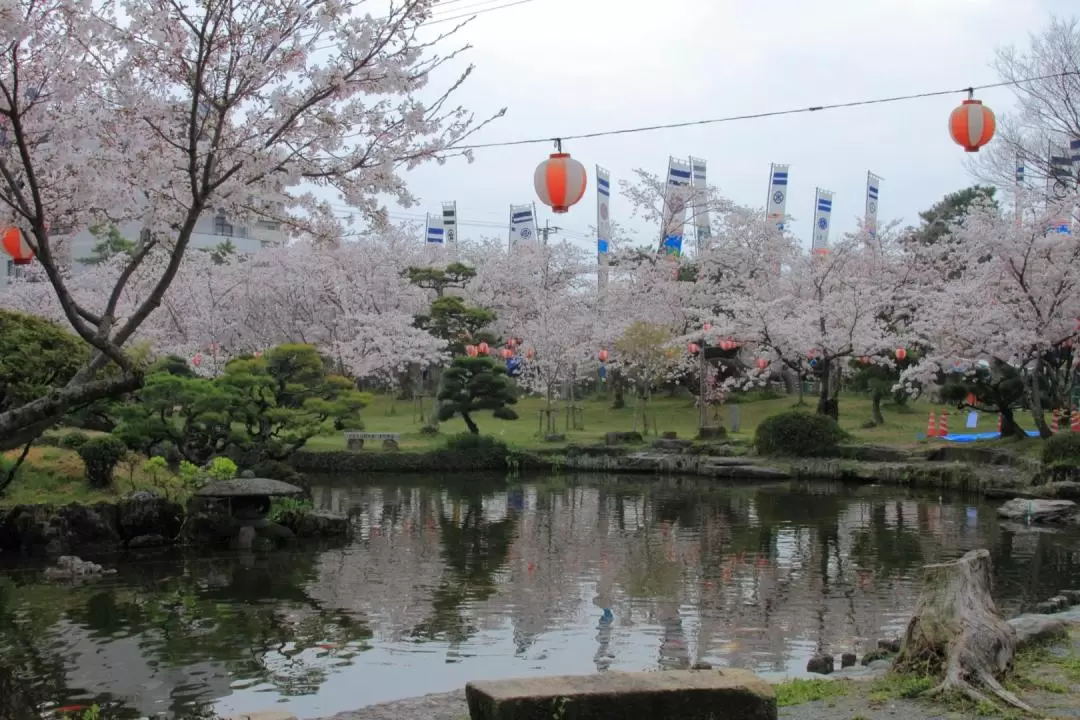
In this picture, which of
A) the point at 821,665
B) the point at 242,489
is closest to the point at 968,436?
the point at 242,489

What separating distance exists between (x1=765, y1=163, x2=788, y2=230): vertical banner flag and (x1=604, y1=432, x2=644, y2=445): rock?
1087 centimetres

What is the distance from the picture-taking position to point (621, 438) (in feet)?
87.0

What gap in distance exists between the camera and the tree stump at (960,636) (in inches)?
211

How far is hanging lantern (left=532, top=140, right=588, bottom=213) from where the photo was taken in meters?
11.7

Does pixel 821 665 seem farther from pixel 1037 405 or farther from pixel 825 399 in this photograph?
pixel 825 399

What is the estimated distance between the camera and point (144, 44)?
Answer: 6223 mm

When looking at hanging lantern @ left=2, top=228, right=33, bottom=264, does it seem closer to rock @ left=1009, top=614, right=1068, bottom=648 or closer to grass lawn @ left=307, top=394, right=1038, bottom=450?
rock @ left=1009, top=614, right=1068, bottom=648

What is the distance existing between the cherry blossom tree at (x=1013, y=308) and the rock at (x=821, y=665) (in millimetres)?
14681

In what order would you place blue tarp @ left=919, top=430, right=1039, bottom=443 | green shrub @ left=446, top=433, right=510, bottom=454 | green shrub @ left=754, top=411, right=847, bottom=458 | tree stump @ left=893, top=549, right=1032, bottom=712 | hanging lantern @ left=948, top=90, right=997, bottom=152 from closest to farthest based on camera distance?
tree stump @ left=893, top=549, right=1032, bottom=712
hanging lantern @ left=948, top=90, right=997, bottom=152
green shrub @ left=754, top=411, right=847, bottom=458
blue tarp @ left=919, top=430, right=1039, bottom=443
green shrub @ left=446, top=433, right=510, bottom=454

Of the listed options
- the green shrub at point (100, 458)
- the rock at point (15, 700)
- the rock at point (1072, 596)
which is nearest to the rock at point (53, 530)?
the green shrub at point (100, 458)

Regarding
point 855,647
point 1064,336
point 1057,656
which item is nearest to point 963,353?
point 1064,336

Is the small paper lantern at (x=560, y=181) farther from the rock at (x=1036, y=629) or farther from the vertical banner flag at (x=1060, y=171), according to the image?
the vertical banner flag at (x=1060, y=171)

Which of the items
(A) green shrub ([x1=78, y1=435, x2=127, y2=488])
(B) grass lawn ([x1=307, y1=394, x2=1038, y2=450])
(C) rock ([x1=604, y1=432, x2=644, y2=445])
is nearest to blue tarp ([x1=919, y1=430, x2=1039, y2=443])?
(B) grass lawn ([x1=307, y1=394, x2=1038, y2=450])

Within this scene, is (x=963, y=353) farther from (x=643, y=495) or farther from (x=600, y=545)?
(x=600, y=545)
